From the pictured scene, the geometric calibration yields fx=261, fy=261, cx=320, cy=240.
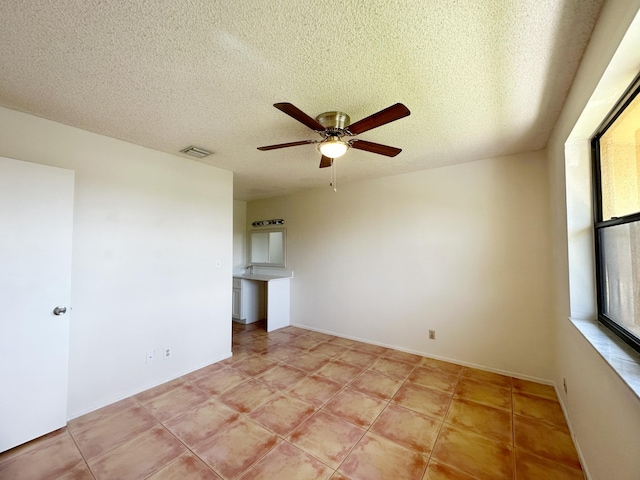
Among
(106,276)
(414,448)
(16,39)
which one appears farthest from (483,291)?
(16,39)

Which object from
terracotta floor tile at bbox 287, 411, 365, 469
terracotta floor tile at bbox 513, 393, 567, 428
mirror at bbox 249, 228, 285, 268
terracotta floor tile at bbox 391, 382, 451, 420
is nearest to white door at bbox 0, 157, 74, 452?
terracotta floor tile at bbox 287, 411, 365, 469

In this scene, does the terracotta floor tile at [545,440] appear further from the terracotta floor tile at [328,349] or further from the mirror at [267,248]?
the mirror at [267,248]

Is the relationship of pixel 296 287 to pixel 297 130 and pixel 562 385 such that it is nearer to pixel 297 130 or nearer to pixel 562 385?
pixel 297 130

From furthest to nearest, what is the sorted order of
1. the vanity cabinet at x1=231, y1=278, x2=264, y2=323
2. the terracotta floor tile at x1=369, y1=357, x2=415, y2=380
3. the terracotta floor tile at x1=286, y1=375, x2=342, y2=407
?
the vanity cabinet at x1=231, y1=278, x2=264, y2=323 < the terracotta floor tile at x1=369, y1=357, x2=415, y2=380 < the terracotta floor tile at x1=286, y1=375, x2=342, y2=407

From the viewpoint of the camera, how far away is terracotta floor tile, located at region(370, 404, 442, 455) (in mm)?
1864

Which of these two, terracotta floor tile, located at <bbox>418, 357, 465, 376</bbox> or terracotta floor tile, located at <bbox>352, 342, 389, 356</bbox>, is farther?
terracotta floor tile, located at <bbox>352, 342, 389, 356</bbox>

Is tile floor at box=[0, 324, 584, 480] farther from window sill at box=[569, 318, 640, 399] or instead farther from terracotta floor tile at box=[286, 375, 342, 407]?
window sill at box=[569, 318, 640, 399]

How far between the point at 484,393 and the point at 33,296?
3.84m

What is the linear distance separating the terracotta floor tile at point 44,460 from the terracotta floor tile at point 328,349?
2.38 metres

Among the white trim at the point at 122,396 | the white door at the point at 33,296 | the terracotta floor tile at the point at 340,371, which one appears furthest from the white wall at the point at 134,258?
the terracotta floor tile at the point at 340,371

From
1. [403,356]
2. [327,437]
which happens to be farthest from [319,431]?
[403,356]

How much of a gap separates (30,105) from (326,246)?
136 inches

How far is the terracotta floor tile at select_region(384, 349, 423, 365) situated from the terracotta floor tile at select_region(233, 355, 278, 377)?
58.1 inches

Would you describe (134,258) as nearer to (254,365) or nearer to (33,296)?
(33,296)
